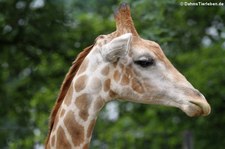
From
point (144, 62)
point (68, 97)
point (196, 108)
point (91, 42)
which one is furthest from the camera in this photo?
point (91, 42)

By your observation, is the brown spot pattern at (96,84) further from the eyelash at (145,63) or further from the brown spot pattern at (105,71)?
the eyelash at (145,63)

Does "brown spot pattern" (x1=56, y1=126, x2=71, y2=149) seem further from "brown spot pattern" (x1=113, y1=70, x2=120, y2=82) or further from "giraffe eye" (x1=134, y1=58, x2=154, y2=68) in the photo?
"giraffe eye" (x1=134, y1=58, x2=154, y2=68)

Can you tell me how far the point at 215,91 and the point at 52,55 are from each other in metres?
2.90

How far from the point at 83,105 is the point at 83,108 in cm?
2

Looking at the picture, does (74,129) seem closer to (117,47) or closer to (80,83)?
(80,83)

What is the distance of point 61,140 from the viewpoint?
4316mm

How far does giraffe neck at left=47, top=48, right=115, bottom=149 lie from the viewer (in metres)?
4.29

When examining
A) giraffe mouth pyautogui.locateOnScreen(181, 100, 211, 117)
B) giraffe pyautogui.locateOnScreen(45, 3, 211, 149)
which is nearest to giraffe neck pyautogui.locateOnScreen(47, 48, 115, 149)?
giraffe pyautogui.locateOnScreen(45, 3, 211, 149)

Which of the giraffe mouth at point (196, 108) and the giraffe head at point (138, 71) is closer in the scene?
the giraffe mouth at point (196, 108)

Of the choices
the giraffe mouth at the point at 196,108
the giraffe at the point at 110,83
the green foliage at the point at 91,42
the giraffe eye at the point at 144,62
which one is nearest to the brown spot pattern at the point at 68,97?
the giraffe at the point at 110,83

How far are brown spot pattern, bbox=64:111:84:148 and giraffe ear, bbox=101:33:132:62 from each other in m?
0.39

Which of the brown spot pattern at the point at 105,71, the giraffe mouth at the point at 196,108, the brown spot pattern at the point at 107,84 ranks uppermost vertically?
the brown spot pattern at the point at 105,71

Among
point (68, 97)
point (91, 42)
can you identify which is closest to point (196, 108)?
point (68, 97)

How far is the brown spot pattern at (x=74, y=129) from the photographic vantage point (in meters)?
4.28
